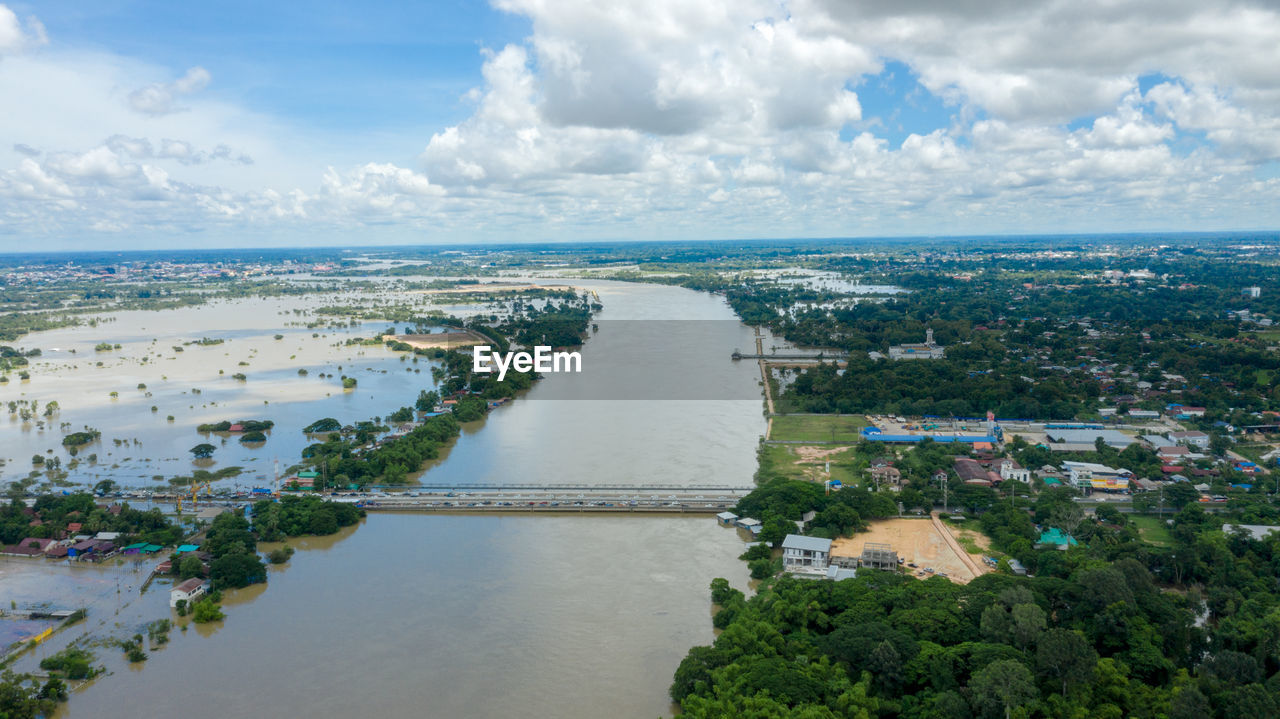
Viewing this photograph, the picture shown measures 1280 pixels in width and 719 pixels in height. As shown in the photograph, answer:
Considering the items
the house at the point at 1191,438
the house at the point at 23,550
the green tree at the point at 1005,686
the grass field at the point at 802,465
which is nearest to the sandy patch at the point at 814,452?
the grass field at the point at 802,465

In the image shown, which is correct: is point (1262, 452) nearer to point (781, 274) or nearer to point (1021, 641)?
point (1021, 641)

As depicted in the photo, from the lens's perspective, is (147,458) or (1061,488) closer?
(1061,488)

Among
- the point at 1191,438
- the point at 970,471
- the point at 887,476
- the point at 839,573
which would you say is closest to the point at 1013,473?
the point at 970,471

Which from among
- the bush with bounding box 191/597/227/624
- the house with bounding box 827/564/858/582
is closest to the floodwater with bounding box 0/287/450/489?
the bush with bounding box 191/597/227/624

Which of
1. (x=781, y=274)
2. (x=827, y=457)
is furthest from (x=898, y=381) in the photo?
(x=781, y=274)

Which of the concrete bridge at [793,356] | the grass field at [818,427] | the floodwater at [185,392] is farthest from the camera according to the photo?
the concrete bridge at [793,356]

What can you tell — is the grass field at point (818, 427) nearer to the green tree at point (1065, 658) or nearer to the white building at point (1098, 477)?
the white building at point (1098, 477)

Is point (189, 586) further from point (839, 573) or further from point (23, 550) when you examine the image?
point (839, 573)
